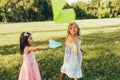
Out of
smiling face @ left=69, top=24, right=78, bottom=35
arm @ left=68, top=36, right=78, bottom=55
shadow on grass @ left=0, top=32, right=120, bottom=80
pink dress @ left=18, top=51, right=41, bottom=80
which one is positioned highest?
smiling face @ left=69, top=24, right=78, bottom=35

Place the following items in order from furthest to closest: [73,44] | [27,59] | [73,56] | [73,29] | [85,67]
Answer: [85,67] < [73,56] < [73,44] < [73,29] < [27,59]

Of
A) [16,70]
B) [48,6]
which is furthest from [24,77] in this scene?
[48,6]

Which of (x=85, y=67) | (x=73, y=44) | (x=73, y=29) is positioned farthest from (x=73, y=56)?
(x=85, y=67)

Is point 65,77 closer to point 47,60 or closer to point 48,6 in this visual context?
point 47,60

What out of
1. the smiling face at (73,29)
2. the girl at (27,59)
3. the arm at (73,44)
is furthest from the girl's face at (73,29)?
the girl at (27,59)

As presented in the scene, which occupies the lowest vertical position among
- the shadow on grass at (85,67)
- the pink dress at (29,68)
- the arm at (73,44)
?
the shadow on grass at (85,67)

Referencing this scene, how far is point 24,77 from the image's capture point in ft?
15.4

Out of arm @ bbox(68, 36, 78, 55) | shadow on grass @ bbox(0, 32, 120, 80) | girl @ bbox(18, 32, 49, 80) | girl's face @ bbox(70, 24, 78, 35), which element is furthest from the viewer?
shadow on grass @ bbox(0, 32, 120, 80)

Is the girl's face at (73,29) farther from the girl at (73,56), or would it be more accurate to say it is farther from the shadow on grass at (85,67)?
the shadow on grass at (85,67)

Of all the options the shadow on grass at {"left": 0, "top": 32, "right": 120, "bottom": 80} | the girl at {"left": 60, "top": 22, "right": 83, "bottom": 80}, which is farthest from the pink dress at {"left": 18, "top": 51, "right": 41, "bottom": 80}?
the shadow on grass at {"left": 0, "top": 32, "right": 120, "bottom": 80}

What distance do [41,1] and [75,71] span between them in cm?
3023

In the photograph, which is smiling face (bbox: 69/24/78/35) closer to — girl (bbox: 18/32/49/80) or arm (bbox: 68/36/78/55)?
arm (bbox: 68/36/78/55)

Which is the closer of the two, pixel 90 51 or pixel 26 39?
pixel 26 39

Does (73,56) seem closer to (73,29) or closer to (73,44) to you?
(73,44)
